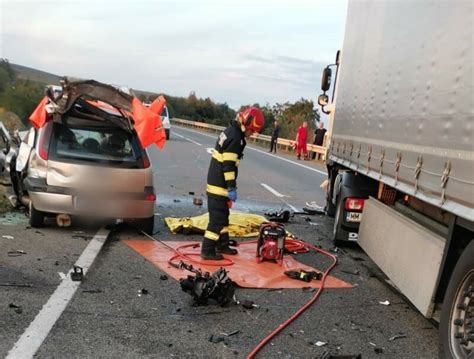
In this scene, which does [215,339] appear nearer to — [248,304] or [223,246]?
[248,304]

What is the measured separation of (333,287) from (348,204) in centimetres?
174

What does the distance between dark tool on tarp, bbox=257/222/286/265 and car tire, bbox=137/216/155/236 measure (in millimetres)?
1689

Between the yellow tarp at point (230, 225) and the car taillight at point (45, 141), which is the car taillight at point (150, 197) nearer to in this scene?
the yellow tarp at point (230, 225)

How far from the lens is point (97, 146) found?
7.23 meters

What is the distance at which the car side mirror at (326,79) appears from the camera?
10516mm

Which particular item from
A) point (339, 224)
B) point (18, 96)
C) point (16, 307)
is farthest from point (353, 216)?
point (18, 96)

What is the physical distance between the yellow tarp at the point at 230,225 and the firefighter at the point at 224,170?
144cm

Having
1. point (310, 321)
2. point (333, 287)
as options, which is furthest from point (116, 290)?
point (333, 287)

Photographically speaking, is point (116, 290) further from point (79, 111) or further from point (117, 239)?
point (79, 111)

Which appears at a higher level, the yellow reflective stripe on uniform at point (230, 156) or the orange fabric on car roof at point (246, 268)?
the yellow reflective stripe on uniform at point (230, 156)

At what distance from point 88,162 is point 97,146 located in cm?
35

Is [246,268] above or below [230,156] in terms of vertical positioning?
below

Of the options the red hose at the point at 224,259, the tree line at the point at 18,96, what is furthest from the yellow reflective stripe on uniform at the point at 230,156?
the tree line at the point at 18,96

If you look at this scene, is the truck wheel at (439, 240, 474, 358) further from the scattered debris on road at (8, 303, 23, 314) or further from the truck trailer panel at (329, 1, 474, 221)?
the scattered debris on road at (8, 303, 23, 314)
